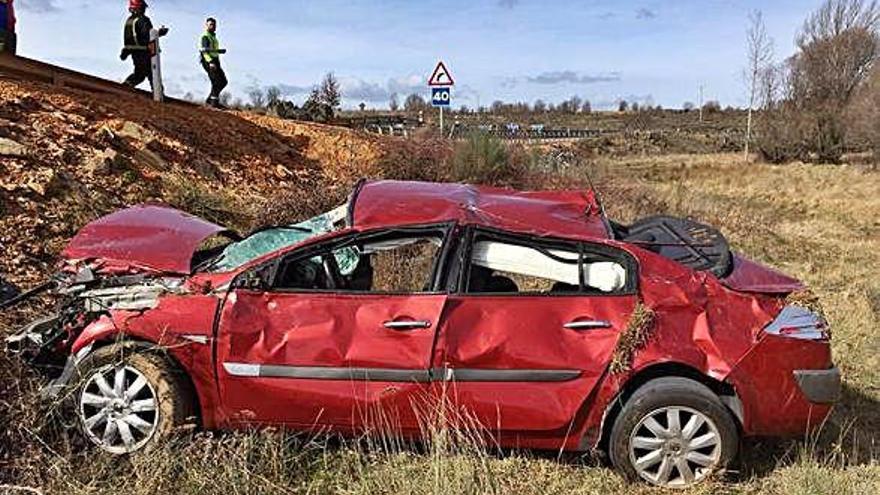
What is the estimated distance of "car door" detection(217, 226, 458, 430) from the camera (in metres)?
4.20

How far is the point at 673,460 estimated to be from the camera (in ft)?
14.1

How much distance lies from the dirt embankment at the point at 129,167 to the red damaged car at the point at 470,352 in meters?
2.72

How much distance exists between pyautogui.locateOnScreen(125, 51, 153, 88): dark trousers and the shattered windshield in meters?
9.00

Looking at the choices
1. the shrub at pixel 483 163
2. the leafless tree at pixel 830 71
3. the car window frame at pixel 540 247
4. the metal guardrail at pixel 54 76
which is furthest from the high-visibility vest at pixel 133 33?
the leafless tree at pixel 830 71

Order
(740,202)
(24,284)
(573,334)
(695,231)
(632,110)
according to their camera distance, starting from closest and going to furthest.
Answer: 1. (573,334)
2. (695,231)
3. (24,284)
4. (740,202)
5. (632,110)

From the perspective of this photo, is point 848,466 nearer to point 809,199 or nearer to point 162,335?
point 162,335

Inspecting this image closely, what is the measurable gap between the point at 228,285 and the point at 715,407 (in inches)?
106

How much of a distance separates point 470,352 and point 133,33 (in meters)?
10.3

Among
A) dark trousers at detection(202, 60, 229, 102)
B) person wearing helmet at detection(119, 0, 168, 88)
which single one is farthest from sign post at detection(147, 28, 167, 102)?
dark trousers at detection(202, 60, 229, 102)

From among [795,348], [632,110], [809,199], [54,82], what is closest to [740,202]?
[809,199]

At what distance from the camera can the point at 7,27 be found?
1129 centimetres

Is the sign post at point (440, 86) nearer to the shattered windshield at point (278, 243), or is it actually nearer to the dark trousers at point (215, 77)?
the dark trousers at point (215, 77)

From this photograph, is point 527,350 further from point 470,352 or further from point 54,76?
point 54,76

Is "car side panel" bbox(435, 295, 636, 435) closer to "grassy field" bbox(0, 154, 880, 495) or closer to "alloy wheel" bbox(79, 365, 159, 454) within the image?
"grassy field" bbox(0, 154, 880, 495)
